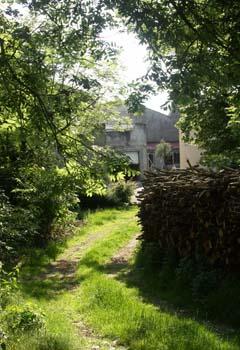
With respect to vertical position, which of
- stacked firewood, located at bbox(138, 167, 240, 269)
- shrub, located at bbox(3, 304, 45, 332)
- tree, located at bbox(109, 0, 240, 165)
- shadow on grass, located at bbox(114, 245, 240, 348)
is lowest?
shadow on grass, located at bbox(114, 245, 240, 348)

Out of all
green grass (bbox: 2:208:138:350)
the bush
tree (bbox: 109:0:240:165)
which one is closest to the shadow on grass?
green grass (bbox: 2:208:138:350)

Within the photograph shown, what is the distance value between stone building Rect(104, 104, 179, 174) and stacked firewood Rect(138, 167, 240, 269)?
18762 mm

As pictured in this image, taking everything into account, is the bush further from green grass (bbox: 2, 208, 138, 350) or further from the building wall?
the building wall

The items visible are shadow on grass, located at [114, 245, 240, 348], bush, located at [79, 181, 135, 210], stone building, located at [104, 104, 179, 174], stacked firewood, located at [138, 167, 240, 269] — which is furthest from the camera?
A: stone building, located at [104, 104, 179, 174]

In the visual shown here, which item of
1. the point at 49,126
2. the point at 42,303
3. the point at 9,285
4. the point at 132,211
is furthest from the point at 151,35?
the point at 132,211

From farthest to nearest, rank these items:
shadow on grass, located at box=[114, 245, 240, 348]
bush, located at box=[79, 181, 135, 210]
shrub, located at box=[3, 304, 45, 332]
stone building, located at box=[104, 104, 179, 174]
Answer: stone building, located at box=[104, 104, 179, 174] → bush, located at box=[79, 181, 135, 210] → shadow on grass, located at box=[114, 245, 240, 348] → shrub, located at box=[3, 304, 45, 332]

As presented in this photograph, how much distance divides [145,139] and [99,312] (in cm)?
4280

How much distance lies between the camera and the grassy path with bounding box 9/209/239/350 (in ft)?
22.6

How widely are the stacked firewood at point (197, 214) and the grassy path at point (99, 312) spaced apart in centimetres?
150

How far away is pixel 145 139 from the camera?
167 ft

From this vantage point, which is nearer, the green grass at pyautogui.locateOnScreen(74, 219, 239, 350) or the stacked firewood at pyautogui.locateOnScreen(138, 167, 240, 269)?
the green grass at pyautogui.locateOnScreen(74, 219, 239, 350)

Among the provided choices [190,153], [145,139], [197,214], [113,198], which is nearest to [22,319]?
[197,214]

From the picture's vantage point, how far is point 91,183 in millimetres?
7000

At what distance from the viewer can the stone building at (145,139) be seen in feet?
155
